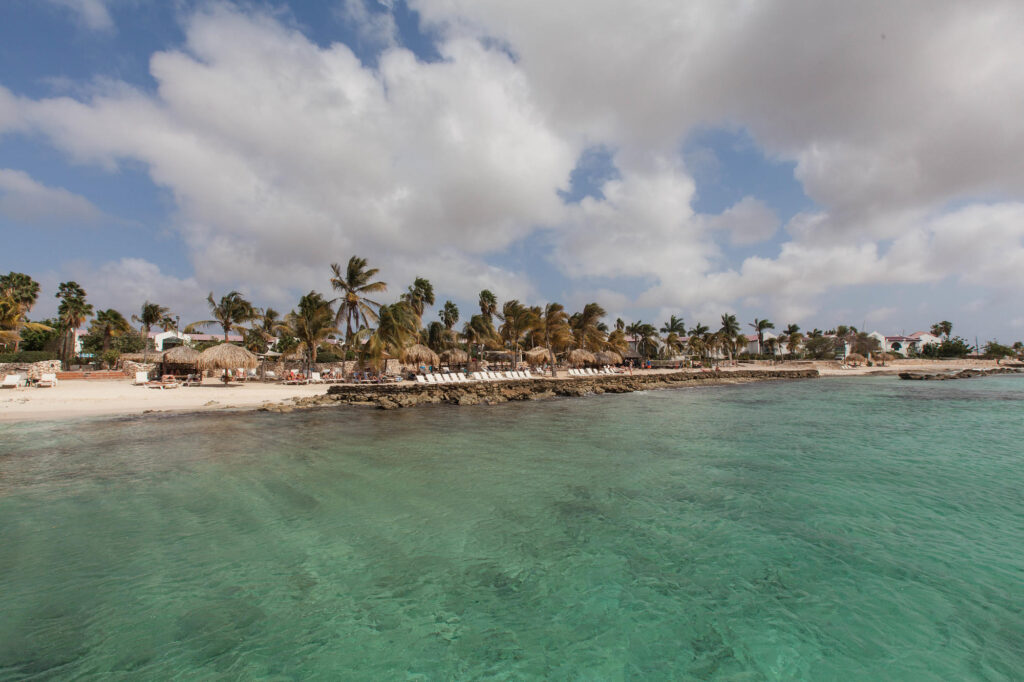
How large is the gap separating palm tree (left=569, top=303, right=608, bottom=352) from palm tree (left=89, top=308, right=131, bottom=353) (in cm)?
4608

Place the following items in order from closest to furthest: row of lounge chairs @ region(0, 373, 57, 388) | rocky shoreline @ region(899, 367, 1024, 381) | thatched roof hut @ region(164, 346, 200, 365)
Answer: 1. row of lounge chairs @ region(0, 373, 57, 388)
2. thatched roof hut @ region(164, 346, 200, 365)
3. rocky shoreline @ region(899, 367, 1024, 381)

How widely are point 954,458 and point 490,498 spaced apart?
11.5 m

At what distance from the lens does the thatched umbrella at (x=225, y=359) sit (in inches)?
1116

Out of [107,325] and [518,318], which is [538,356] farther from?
[107,325]

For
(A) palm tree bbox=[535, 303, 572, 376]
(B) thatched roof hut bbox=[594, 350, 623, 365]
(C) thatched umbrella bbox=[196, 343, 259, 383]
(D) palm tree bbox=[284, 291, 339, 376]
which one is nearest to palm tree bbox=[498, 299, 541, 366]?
(A) palm tree bbox=[535, 303, 572, 376]

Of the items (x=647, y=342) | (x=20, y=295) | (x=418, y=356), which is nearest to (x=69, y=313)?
(x=20, y=295)

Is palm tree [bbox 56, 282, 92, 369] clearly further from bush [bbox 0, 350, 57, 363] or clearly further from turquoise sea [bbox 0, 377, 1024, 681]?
turquoise sea [bbox 0, 377, 1024, 681]

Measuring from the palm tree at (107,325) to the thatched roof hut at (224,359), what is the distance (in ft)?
69.2

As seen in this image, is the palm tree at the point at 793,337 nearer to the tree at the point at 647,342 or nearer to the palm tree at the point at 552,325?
the tree at the point at 647,342

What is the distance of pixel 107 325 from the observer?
4103cm

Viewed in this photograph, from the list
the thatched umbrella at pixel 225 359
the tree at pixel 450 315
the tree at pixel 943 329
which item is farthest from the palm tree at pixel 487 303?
the tree at pixel 943 329

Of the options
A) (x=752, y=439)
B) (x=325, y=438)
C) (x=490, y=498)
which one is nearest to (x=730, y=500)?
(x=490, y=498)

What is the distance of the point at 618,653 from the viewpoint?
3.47 m

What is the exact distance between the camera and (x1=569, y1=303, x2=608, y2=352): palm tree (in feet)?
157
